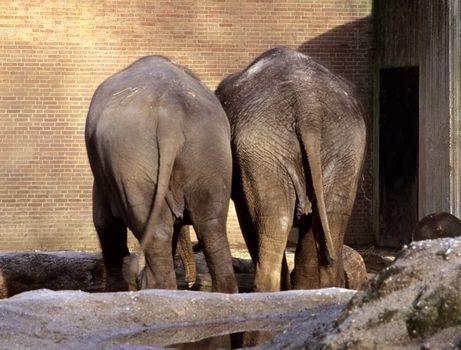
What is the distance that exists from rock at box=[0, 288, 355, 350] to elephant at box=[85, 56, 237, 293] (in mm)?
1285

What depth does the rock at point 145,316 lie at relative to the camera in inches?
272

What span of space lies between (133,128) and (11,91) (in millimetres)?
10291

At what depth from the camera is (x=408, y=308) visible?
546 centimetres

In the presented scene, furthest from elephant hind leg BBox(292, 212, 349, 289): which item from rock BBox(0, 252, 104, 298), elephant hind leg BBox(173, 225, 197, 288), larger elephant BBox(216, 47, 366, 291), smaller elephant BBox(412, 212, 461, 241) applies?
smaller elephant BBox(412, 212, 461, 241)

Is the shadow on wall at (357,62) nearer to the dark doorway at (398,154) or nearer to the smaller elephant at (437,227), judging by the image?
the dark doorway at (398,154)

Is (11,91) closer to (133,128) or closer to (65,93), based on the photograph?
(65,93)

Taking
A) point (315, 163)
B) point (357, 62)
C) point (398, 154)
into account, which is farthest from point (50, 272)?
point (357, 62)

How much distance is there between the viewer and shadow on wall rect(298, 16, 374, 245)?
19984mm

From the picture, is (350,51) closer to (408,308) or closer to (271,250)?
(271,250)

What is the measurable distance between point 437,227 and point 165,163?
5506 mm

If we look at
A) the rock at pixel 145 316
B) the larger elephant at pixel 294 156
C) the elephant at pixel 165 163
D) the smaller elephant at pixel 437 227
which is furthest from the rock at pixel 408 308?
the smaller elephant at pixel 437 227

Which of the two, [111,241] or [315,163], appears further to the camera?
[111,241]

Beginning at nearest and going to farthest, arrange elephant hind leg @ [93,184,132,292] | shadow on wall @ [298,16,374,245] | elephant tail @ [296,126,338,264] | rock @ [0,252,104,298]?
1. elephant tail @ [296,126,338,264]
2. elephant hind leg @ [93,184,132,292]
3. rock @ [0,252,104,298]
4. shadow on wall @ [298,16,374,245]

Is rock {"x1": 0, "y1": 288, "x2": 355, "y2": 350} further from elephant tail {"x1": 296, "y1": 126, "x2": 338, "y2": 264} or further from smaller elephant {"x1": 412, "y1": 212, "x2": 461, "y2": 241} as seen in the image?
smaller elephant {"x1": 412, "y1": 212, "x2": 461, "y2": 241}
